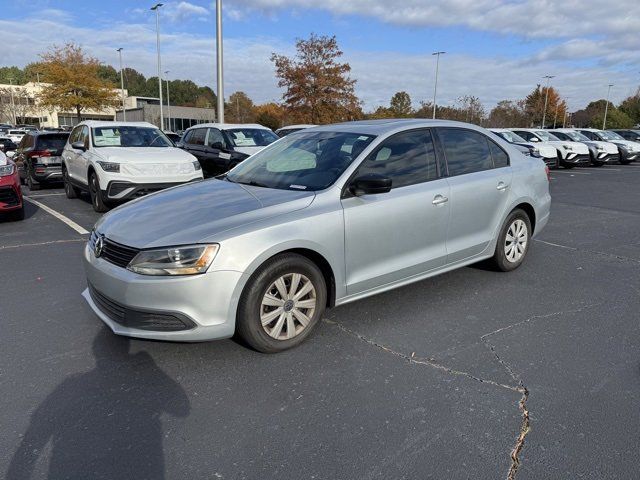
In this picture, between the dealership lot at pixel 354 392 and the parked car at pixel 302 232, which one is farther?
the parked car at pixel 302 232

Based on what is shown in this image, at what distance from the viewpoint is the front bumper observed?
10.0 feet

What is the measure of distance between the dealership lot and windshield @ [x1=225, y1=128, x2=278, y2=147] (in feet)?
24.7

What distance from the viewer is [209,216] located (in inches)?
134

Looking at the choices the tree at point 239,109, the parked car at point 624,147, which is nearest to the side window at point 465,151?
the parked car at point 624,147

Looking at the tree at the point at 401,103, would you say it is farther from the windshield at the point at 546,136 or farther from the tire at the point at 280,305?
the tire at the point at 280,305

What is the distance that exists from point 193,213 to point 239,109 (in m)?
70.0

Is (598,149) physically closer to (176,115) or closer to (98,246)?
(98,246)

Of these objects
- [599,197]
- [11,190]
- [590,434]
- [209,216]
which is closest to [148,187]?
[11,190]

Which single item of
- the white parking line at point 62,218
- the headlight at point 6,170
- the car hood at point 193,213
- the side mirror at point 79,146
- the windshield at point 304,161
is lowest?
the white parking line at point 62,218

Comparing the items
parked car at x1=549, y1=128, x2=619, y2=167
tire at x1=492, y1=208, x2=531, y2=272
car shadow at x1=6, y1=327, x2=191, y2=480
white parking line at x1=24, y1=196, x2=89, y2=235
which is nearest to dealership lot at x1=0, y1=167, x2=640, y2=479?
car shadow at x1=6, y1=327, x2=191, y2=480

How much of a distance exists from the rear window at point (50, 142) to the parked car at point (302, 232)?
30.0 feet

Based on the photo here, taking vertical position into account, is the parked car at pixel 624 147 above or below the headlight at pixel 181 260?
above

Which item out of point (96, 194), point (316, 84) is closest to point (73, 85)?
point (316, 84)

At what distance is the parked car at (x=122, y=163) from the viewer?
838 cm
